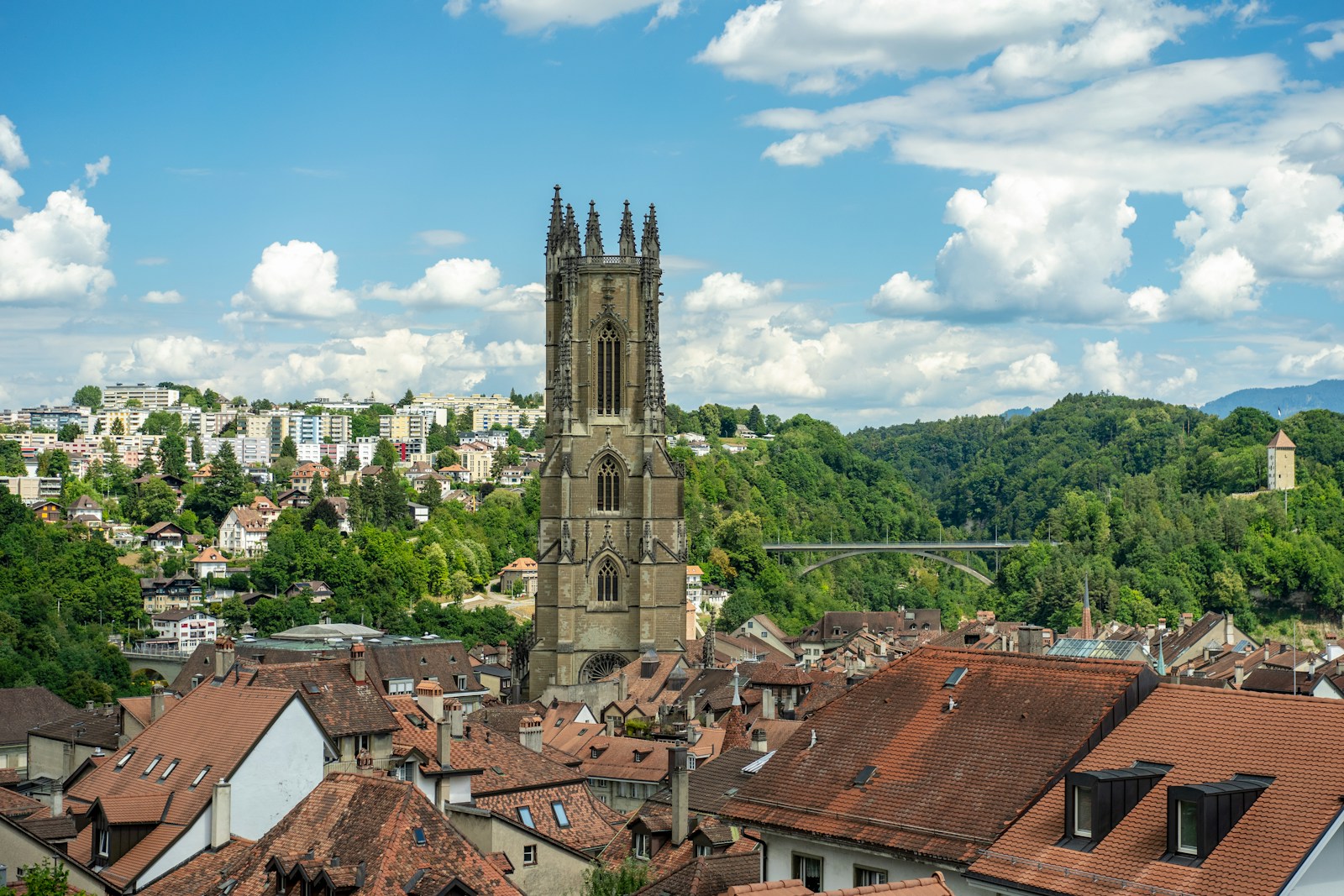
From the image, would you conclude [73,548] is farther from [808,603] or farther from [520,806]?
[520,806]

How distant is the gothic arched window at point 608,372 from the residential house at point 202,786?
5069cm

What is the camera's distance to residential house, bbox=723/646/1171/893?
843 inches

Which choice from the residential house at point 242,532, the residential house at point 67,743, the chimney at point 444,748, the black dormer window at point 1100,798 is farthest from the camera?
the residential house at point 242,532

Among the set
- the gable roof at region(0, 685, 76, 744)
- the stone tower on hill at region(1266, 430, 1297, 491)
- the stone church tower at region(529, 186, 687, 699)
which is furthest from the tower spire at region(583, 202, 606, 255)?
the stone tower on hill at region(1266, 430, 1297, 491)

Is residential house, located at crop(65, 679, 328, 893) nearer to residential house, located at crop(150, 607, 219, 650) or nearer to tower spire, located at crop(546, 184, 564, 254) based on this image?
tower spire, located at crop(546, 184, 564, 254)

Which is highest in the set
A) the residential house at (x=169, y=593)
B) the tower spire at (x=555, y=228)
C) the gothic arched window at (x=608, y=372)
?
the tower spire at (x=555, y=228)

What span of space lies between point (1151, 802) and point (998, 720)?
315 cm

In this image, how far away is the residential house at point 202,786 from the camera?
100 ft

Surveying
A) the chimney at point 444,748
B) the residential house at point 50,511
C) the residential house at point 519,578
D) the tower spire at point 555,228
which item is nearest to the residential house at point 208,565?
the residential house at point 50,511

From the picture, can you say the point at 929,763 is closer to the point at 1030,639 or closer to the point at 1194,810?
the point at 1194,810

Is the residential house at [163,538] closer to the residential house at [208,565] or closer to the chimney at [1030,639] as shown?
the residential house at [208,565]

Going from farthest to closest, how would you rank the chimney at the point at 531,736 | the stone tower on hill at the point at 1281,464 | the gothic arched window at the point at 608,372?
the stone tower on hill at the point at 1281,464, the gothic arched window at the point at 608,372, the chimney at the point at 531,736

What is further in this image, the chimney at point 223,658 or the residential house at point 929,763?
the chimney at point 223,658

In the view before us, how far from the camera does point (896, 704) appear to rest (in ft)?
80.1
